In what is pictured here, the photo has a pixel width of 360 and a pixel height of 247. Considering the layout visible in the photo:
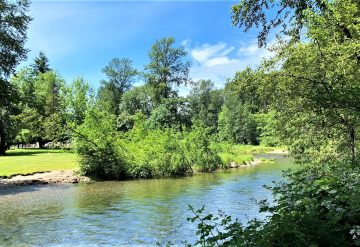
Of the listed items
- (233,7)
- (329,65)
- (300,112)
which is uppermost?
(233,7)

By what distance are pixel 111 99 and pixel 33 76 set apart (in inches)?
735

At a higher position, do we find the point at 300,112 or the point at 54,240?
the point at 300,112

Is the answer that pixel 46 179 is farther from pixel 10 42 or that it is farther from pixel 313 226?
pixel 313 226

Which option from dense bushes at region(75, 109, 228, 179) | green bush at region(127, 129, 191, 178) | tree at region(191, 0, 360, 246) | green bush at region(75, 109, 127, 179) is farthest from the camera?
green bush at region(127, 129, 191, 178)

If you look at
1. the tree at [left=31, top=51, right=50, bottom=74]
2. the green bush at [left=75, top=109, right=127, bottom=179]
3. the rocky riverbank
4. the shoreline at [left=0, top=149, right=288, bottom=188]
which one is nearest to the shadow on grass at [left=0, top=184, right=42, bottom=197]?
the shoreline at [left=0, top=149, right=288, bottom=188]

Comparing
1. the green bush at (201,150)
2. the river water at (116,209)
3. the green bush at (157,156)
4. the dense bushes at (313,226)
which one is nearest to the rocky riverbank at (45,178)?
the river water at (116,209)

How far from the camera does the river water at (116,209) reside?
12.3m

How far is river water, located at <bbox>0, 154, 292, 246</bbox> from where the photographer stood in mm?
12328

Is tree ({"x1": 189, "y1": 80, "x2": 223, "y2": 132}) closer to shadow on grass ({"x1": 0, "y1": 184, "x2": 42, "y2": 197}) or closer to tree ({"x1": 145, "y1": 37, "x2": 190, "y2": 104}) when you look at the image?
tree ({"x1": 145, "y1": 37, "x2": 190, "y2": 104})

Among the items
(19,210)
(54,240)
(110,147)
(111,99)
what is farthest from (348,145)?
(111,99)

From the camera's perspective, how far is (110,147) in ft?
95.8

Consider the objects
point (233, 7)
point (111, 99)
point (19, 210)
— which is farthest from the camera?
point (111, 99)

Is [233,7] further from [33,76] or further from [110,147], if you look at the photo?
[33,76]

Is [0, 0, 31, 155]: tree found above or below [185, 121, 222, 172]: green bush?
above
